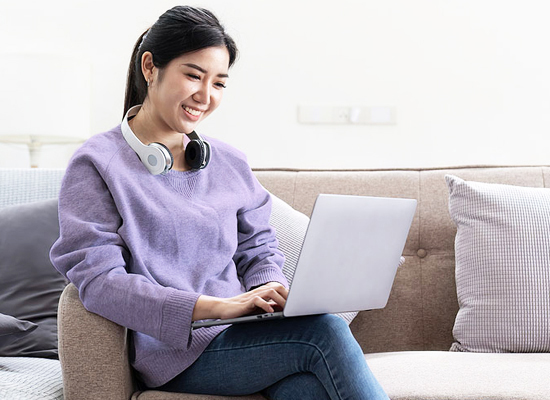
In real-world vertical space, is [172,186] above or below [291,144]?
above

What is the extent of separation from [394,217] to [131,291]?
0.49 metres

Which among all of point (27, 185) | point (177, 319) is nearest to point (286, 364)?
point (177, 319)

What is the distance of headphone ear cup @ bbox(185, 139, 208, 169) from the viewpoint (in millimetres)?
1569

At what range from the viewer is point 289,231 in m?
1.88

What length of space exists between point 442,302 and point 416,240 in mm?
184

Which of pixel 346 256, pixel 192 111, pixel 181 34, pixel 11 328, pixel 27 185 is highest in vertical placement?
pixel 181 34

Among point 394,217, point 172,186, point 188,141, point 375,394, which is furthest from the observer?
point 188,141

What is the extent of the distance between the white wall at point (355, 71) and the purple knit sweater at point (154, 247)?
136 centimetres

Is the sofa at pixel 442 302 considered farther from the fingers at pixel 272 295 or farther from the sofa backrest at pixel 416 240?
the fingers at pixel 272 295

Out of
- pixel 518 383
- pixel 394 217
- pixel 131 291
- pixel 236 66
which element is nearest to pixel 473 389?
pixel 518 383

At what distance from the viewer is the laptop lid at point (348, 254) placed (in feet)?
3.89

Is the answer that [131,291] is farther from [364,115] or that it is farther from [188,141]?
[364,115]

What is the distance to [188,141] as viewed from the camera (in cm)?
167

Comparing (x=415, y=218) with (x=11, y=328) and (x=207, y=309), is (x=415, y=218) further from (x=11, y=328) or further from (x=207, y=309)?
(x=11, y=328)
